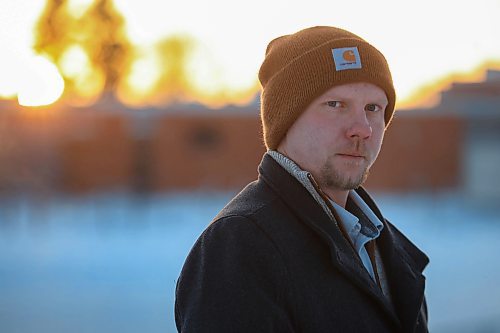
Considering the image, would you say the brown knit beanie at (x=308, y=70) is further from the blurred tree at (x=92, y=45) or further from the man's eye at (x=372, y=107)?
the blurred tree at (x=92, y=45)

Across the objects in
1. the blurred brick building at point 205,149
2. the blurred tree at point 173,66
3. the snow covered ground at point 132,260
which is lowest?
the snow covered ground at point 132,260

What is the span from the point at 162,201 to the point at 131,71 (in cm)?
1109

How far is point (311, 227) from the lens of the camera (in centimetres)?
165

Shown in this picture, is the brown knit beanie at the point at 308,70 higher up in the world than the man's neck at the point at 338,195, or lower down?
higher up

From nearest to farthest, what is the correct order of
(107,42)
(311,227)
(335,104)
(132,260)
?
(311,227) → (335,104) → (132,260) → (107,42)

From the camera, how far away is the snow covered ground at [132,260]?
598 centimetres

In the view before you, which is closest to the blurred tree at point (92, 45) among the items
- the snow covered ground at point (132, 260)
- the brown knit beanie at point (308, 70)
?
the snow covered ground at point (132, 260)

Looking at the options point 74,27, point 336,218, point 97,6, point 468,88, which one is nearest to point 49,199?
point 74,27

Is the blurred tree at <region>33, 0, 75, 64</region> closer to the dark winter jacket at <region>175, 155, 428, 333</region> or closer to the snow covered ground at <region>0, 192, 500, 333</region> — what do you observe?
the snow covered ground at <region>0, 192, 500, 333</region>

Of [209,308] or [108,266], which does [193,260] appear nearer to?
[209,308]

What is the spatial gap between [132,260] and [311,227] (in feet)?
27.6

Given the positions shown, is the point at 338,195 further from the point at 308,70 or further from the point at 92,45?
the point at 92,45

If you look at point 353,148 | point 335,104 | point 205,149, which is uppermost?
point 335,104

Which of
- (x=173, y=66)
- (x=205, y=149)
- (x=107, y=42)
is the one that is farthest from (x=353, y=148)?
(x=173, y=66)
